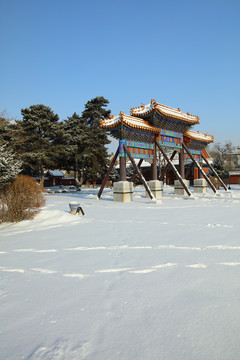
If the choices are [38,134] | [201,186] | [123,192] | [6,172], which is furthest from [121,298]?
[38,134]

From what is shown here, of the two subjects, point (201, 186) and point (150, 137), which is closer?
point (150, 137)

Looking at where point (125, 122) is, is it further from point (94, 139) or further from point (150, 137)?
point (94, 139)

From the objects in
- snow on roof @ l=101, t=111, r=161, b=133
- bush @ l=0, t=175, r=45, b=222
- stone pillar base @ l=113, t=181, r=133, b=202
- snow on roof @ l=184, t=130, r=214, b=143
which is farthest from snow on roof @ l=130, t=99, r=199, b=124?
bush @ l=0, t=175, r=45, b=222

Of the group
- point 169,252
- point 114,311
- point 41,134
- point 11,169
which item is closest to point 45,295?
point 114,311

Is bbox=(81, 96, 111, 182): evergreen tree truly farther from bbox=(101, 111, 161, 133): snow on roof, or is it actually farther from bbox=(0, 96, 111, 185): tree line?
bbox=(101, 111, 161, 133): snow on roof

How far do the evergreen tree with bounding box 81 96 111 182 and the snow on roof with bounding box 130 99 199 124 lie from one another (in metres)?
11.8

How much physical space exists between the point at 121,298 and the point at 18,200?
5911mm

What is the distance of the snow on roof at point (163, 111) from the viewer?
15236 mm

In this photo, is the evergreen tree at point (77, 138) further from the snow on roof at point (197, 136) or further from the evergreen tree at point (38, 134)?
the snow on roof at point (197, 136)

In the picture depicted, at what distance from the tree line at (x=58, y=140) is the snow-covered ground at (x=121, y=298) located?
1933 cm

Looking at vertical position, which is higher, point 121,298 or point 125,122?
point 125,122

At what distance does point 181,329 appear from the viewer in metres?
2.06

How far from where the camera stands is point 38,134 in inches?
964

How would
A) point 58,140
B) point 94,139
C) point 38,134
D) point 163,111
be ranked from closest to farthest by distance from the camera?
point 163,111 < point 38,134 < point 58,140 < point 94,139
